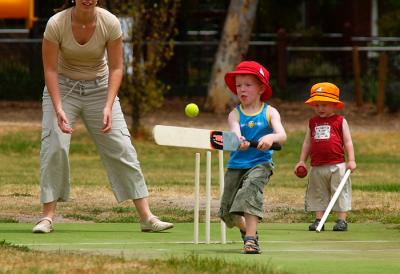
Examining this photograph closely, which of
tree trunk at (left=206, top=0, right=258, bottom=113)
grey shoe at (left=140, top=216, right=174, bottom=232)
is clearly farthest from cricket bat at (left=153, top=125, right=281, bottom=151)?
tree trunk at (left=206, top=0, right=258, bottom=113)

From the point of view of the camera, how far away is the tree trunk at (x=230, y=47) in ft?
101

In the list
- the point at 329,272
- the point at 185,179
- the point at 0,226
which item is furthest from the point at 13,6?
the point at 185,179

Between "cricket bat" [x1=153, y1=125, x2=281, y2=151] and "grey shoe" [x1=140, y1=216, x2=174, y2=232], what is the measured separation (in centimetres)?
174

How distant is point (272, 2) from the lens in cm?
3472

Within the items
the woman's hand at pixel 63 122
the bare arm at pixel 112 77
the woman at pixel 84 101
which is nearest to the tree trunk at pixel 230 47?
the woman at pixel 84 101

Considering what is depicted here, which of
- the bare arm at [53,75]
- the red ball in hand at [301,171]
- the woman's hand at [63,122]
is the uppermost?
the bare arm at [53,75]

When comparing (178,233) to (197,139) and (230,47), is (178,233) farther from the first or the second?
(230,47)

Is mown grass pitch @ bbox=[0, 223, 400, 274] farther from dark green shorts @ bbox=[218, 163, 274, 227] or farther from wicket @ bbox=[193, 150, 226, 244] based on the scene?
dark green shorts @ bbox=[218, 163, 274, 227]

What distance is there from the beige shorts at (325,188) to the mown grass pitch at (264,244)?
232 millimetres

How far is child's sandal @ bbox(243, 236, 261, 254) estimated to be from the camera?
9.96m

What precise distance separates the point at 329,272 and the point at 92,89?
11.6 ft

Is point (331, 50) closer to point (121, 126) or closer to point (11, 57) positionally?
point (11, 57)

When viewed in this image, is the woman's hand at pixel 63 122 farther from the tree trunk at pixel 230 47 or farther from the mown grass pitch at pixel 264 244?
the tree trunk at pixel 230 47

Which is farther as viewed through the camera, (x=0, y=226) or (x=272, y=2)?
(x=272, y=2)
